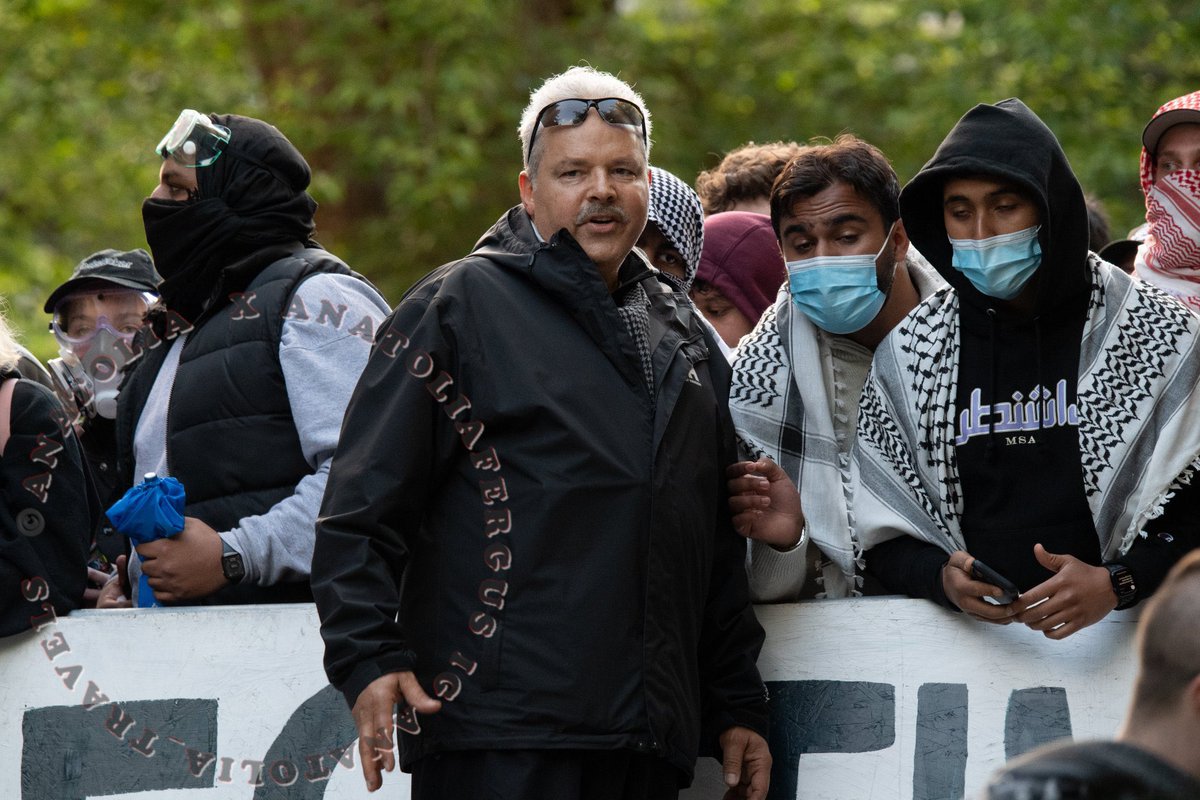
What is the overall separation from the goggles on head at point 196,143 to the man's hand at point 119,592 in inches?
47.8

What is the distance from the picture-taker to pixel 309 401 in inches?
170

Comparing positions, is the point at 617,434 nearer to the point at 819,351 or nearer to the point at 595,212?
the point at 595,212

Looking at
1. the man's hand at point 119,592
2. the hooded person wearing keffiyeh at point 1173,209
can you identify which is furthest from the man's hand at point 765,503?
the man's hand at point 119,592

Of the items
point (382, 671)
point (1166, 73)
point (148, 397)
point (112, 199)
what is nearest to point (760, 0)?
point (1166, 73)

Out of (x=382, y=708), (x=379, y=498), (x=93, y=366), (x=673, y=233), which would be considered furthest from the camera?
(x=93, y=366)

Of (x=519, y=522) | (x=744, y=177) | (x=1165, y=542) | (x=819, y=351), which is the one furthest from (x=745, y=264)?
(x=519, y=522)

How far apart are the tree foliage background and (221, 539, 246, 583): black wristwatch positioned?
7916 millimetres

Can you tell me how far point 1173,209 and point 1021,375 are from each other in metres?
1.23

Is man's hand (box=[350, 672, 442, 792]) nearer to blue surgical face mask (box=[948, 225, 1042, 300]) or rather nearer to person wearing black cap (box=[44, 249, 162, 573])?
blue surgical face mask (box=[948, 225, 1042, 300])

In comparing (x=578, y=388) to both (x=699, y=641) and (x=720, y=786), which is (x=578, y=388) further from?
(x=720, y=786)

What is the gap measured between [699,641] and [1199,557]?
5.62ft

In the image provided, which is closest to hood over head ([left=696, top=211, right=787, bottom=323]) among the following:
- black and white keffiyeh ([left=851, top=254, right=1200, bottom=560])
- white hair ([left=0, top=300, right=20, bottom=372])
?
black and white keffiyeh ([left=851, top=254, right=1200, bottom=560])

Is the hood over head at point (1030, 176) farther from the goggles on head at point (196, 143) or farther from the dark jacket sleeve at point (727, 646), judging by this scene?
the goggles on head at point (196, 143)

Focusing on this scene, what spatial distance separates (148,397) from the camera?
4609 mm
